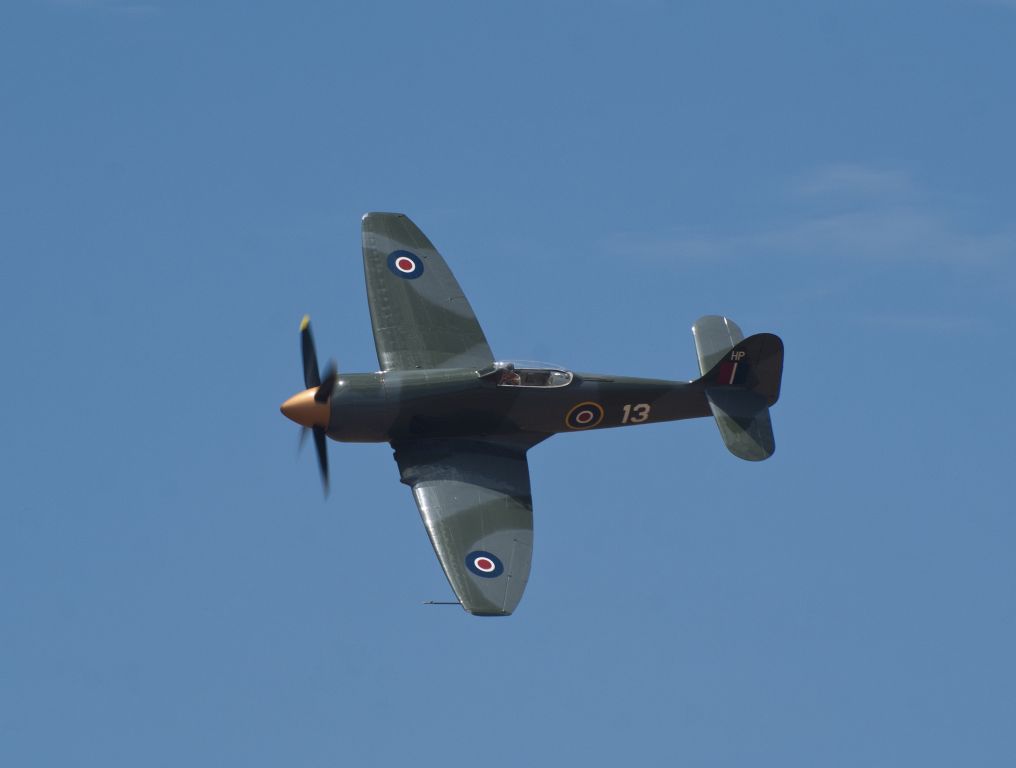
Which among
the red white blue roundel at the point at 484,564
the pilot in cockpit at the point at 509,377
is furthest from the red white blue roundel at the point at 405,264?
the red white blue roundel at the point at 484,564

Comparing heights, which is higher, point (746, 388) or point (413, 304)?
point (413, 304)

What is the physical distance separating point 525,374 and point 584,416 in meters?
1.83

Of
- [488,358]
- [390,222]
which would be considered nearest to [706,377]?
[488,358]

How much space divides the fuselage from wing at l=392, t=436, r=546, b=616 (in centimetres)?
43

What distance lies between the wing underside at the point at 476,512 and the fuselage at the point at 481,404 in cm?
46

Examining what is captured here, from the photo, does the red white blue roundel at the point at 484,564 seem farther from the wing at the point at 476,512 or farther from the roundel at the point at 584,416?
the roundel at the point at 584,416

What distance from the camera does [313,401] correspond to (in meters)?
42.3

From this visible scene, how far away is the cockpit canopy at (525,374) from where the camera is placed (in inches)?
1703

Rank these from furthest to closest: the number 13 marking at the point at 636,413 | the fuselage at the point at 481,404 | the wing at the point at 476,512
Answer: the number 13 marking at the point at 636,413 → the fuselage at the point at 481,404 → the wing at the point at 476,512

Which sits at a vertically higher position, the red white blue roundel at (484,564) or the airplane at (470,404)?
the airplane at (470,404)

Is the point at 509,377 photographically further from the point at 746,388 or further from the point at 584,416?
the point at 746,388

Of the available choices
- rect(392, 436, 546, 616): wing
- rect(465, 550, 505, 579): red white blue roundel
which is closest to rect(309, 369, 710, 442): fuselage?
rect(392, 436, 546, 616): wing

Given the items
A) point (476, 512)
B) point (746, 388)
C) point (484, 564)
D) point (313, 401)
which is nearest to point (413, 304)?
point (313, 401)

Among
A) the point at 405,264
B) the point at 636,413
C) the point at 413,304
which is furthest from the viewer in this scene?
the point at 405,264
